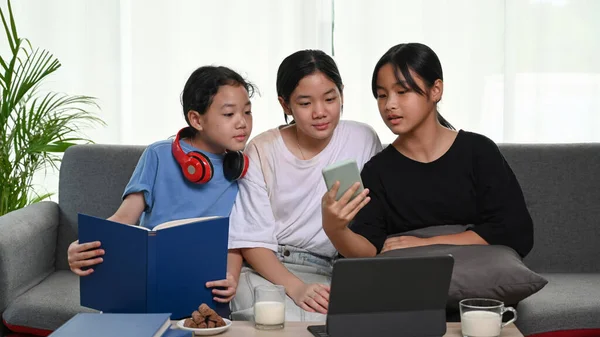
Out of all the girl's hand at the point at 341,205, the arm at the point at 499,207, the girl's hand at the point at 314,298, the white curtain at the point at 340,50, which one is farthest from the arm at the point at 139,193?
the white curtain at the point at 340,50

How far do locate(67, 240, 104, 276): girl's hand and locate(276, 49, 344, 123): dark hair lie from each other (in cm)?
70

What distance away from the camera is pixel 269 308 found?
1611mm

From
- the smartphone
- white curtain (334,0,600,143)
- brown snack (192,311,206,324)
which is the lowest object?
brown snack (192,311,206,324)

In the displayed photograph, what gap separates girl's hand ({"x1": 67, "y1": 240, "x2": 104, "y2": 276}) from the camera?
72.0 inches

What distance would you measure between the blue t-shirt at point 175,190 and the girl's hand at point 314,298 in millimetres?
370

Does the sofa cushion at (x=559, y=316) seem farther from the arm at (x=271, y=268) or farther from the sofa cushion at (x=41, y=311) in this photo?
the sofa cushion at (x=41, y=311)

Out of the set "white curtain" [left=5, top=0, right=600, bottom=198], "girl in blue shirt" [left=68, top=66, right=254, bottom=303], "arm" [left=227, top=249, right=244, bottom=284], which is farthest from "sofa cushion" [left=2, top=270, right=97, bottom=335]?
"white curtain" [left=5, top=0, right=600, bottom=198]

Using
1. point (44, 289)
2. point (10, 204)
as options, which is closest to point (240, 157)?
point (44, 289)

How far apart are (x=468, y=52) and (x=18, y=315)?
94.3 inches

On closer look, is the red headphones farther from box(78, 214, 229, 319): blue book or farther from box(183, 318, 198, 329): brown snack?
box(183, 318, 198, 329): brown snack

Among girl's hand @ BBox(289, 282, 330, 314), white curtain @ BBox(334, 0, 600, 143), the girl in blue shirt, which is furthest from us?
white curtain @ BBox(334, 0, 600, 143)

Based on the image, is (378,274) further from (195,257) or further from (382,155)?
(382,155)

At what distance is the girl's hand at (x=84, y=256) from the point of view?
6.00 feet

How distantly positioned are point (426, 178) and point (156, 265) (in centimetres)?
82
